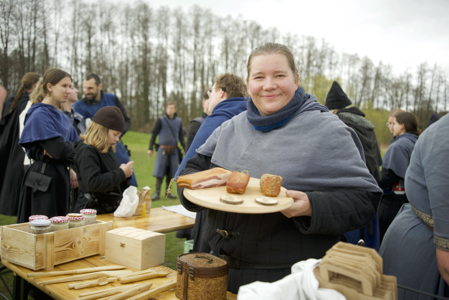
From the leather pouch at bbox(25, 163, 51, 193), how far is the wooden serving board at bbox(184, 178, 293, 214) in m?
2.54

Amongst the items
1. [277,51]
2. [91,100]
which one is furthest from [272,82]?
[91,100]

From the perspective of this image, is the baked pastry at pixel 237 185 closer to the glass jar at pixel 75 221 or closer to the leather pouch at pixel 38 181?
the glass jar at pixel 75 221

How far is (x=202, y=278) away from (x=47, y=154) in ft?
8.92

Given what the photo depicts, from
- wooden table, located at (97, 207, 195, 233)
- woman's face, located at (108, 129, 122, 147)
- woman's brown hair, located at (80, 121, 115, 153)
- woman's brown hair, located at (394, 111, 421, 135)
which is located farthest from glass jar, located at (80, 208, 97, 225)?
woman's brown hair, located at (394, 111, 421, 135)

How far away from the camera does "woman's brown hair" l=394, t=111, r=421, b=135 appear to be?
4.68 m

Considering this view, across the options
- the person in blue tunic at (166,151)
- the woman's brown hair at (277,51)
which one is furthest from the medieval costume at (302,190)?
the person in blue tunic at (166,151)

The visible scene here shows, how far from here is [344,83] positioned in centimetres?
3772

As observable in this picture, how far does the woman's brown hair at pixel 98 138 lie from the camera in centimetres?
344

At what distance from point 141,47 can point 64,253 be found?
123ft

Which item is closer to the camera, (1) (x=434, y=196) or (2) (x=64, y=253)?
(1) (x=434, y=196)

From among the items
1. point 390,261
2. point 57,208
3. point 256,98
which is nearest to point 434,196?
point 390,261

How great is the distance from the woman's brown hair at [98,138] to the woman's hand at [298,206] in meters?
2.57

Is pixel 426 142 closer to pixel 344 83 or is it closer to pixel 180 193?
pixel 180 193

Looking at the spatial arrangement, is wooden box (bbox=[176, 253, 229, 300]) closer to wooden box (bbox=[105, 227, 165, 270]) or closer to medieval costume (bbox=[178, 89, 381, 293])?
medieval costume (bbox=[178, 89, 381, 293])
